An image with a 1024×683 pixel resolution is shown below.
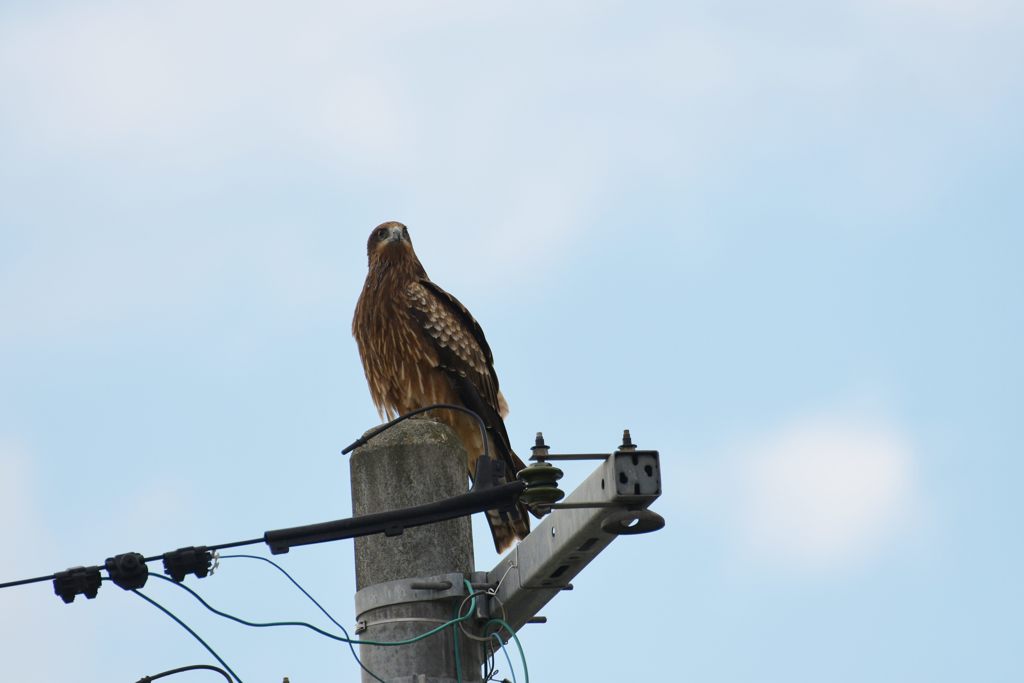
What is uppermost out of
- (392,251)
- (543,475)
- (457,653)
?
(392,251)

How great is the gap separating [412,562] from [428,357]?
414 centimetres

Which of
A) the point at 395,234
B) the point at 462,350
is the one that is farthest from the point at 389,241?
the point at 462,350

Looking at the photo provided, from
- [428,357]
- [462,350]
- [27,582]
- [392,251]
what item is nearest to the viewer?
[27,582]

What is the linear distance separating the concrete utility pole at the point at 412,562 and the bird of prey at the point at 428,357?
3.40m

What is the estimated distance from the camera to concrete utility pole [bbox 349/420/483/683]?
5645mm

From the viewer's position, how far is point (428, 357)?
32.2ft

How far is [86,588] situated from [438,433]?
4.92ft

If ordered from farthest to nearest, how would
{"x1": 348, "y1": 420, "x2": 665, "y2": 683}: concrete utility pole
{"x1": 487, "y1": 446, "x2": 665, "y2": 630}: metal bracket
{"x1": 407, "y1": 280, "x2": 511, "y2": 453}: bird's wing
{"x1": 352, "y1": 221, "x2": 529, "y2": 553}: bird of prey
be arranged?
1. {"x1": 407, "y1": 280, "x2": 511, "y2": 453}: bird's wing
2. {"x1": 352, "y1": 221, "x2": 529, "y2": 553}: bird of prey
3. {"x1": 348, "y1": 420, "x2": 665, "y2": 683}: concrete utility pole
4. {"x1": 487, "y1": 446, "x2": 665, "y2": 630}: metal bracket

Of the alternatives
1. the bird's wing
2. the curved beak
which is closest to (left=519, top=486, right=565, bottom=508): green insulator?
the bird's wing

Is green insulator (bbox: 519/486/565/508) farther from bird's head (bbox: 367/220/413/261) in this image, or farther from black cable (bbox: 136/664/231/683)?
bird's head (bbox: 367/220/413/261)

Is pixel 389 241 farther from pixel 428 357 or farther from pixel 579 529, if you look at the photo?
pixel 579 529

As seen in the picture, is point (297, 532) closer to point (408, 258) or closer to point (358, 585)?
point (358, 585)

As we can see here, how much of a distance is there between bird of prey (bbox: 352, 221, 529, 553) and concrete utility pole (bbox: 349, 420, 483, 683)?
3398 mm

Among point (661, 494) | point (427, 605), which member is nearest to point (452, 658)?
point (427, 605)
